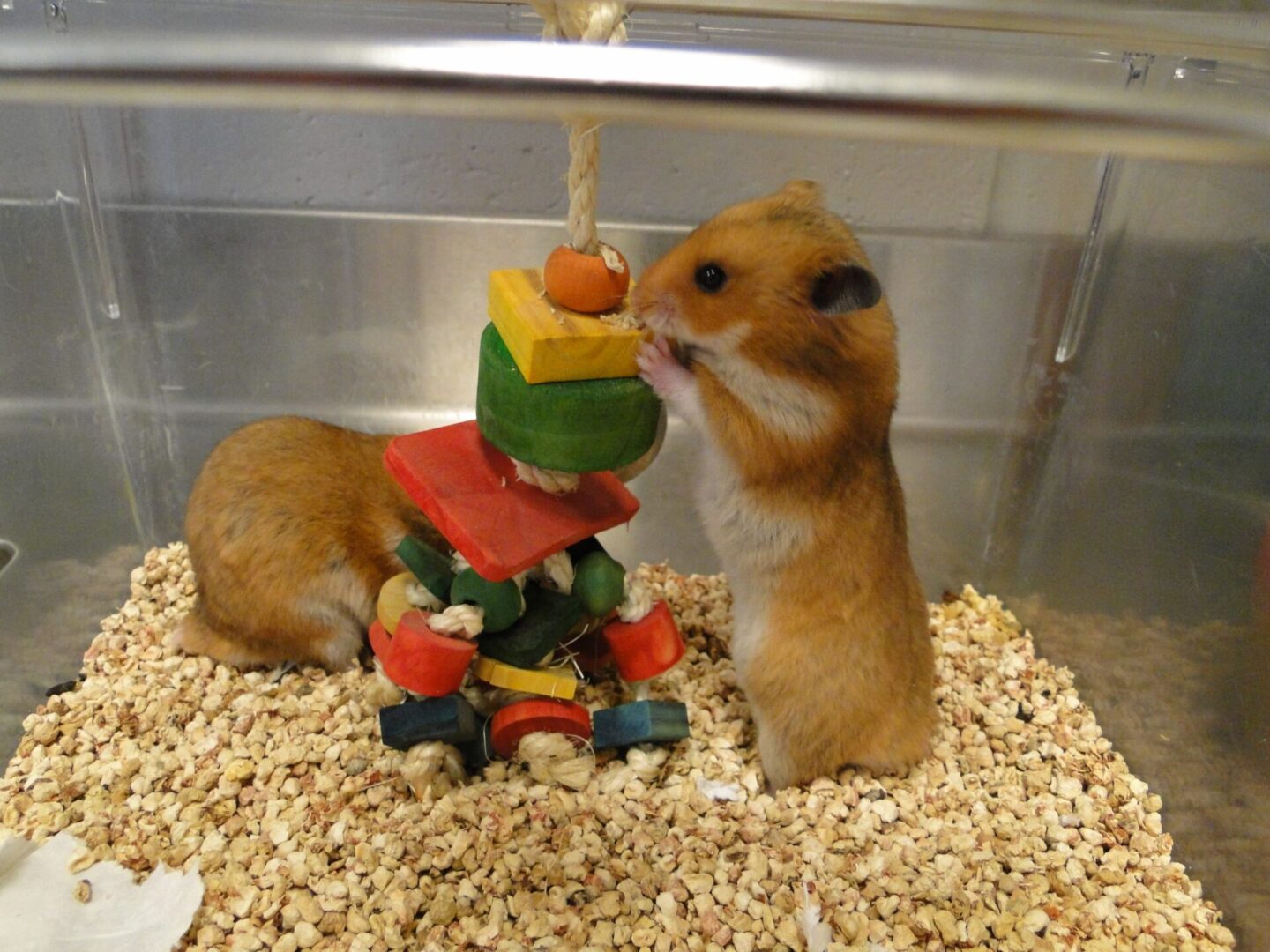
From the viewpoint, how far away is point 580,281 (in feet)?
5.51

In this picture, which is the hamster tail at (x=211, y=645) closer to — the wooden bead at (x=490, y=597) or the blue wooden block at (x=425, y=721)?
the blue wooden block at (x=425, y=721)

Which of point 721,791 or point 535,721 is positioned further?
point 721,791

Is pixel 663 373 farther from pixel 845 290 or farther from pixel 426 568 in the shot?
pixel 426 568

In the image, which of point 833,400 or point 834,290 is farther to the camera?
point 833,400

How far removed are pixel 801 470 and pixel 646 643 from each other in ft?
1.68

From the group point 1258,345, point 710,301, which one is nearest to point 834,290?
point 710,301

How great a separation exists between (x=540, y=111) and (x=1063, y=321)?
2309 millimetres

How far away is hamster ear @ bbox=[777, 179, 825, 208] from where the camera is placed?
6.24 ft

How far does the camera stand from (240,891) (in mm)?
1846

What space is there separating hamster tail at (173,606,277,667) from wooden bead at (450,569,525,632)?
0.74 m

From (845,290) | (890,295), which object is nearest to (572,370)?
(845,290)

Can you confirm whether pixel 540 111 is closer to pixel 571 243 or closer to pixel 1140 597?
pixel 571 243

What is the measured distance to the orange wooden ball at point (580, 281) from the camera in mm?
1672

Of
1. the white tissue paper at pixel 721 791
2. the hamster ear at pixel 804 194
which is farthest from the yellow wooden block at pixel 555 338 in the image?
the white tissue paper at pixel 721 791
